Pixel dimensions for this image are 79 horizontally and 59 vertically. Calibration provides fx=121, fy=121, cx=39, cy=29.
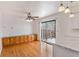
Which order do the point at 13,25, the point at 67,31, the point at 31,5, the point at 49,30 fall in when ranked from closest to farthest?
1. the point at 31,5
2. the point at 67,31
3. the point at 49,30
4. the point at 13,25

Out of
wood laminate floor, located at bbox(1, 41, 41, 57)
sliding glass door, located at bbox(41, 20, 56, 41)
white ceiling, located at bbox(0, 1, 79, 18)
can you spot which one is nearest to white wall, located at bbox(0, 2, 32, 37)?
sliding glass door, located at bbox(41, 20, 56, 41)

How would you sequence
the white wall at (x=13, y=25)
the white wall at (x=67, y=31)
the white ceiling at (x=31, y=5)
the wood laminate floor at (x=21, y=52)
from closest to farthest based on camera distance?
the white ceiling at (x=31, y=5)
the white wall at (x=67, y=31)
the wood laminate floor at (x=21, y=52)
the white wall at (x=13, y=25)

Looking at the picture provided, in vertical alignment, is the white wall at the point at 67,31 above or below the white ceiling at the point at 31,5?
below

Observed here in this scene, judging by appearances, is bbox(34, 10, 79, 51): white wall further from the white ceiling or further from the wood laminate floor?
the wood laminate floor

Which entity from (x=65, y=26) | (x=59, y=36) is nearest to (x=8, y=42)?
(x=59, y=36)

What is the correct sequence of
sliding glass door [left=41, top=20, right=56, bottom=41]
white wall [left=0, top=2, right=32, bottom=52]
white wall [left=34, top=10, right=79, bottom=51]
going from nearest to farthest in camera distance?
white wall [left=34, top=10, right=79, bottom=51] → sliding glass door [left=41, top=20, right=56, bottom=41] → white wall [left=0, top=2, right=32, bottom=52]

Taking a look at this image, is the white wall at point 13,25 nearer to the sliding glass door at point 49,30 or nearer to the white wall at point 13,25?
the white wall at point 13,25

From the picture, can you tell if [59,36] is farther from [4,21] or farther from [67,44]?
[4,21]

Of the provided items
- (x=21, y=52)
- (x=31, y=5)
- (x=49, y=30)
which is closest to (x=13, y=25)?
(x=49, y=30)

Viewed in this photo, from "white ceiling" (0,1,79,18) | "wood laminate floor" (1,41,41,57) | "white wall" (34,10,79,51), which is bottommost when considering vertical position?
"wood laminate floor" (1,41,41,57)

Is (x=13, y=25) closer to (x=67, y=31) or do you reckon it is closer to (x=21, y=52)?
(x=21, y=52)

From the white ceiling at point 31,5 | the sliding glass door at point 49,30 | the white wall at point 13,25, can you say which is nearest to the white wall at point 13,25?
the white wall at point 13,25

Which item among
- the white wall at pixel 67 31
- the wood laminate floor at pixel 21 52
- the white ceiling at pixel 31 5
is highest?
the white ceiling at pixel 31 5

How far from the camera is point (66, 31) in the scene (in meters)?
8.25
